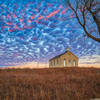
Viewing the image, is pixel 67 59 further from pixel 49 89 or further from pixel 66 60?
pixel 49 89

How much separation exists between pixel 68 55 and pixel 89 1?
23.6 m

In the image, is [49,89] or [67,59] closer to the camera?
[49,89]

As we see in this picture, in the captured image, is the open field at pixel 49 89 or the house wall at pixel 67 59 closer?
the open field at pixel 49 89

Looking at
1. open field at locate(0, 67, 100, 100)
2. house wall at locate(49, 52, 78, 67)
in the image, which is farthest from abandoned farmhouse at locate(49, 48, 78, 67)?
open field at locate(0, 67, 100, 100)

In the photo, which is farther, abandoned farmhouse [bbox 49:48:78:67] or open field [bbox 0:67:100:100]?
abandoned farmhouse [bbox 49:48:78:67]

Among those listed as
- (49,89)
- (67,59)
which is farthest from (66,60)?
(49,89)

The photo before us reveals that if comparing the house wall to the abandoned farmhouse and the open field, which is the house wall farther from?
the open field

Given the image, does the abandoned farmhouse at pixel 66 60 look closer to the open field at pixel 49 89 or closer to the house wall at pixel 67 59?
the house wall at pixel 67 59

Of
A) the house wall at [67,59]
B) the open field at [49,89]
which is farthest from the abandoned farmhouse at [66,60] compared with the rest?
the open field at [49,89]

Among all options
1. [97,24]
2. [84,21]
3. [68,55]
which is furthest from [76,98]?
[68,55]

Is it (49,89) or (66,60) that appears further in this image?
(66,60)

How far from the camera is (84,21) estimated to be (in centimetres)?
995

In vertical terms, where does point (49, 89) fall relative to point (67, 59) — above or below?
below

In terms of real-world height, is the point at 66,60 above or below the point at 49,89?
above
